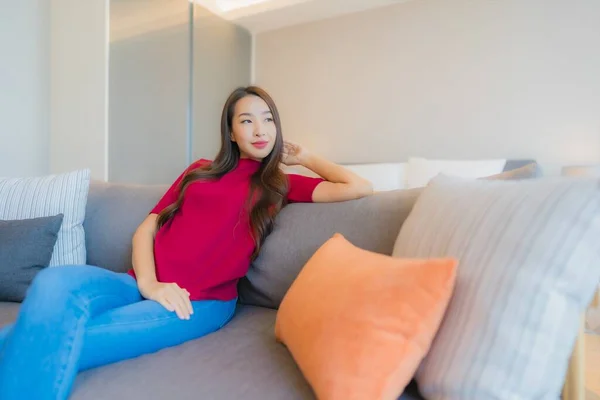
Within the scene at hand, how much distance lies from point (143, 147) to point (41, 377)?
2.47 meters

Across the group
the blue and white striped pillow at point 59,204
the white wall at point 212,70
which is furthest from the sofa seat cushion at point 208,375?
the white wall at point 212,70

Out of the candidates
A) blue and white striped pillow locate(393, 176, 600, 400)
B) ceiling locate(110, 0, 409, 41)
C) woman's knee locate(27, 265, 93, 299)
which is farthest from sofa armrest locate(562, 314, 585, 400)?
ceiling locate(110, 0, 409, 41)

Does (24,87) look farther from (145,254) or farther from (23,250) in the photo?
(145,254)

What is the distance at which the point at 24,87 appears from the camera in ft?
9.23

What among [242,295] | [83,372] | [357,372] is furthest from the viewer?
[242,295]

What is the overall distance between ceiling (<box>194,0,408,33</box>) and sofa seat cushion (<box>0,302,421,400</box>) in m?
3.02

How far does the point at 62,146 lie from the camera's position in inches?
114

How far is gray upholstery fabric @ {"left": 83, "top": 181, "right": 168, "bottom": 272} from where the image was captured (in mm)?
1480

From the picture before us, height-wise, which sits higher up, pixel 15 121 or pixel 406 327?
pixel 15 121

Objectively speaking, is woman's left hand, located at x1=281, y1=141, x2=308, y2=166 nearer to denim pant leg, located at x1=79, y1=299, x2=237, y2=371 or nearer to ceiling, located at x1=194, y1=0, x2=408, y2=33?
denim pant leg, located at x1=79, y1=299, x2=237, y2=371

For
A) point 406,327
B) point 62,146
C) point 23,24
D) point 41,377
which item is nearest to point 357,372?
point 406,327

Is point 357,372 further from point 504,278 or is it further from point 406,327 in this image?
point 504,278

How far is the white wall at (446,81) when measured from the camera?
270 centimetres

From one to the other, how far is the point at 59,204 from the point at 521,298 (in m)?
1.49
